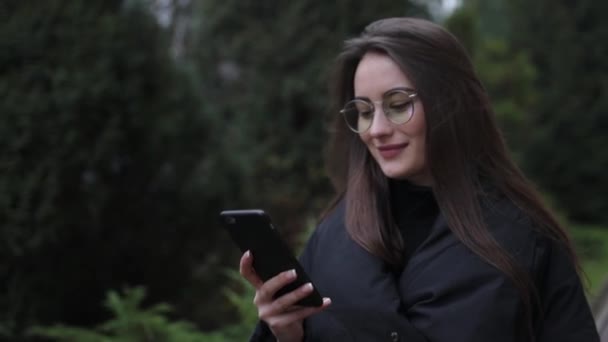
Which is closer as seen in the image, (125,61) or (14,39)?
(14,39)

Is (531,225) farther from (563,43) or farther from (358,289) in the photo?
(563,43)

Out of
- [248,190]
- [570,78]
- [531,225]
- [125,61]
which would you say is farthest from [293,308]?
A: [570,78]

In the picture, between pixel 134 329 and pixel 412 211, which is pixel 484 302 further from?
pixel 134 329

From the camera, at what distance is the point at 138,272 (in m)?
4.96

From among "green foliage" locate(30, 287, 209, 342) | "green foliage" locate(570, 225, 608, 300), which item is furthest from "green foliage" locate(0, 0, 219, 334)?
"green foliage" locate(570, 225, 608, 300)

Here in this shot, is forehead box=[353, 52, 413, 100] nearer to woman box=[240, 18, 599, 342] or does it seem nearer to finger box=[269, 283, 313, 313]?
woman box=[240, 18, 599, 342]

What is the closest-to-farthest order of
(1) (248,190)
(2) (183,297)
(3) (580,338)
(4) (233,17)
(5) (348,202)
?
(3) (580,338) → (5) (348,202) → (2) (183,297) → (1) (248,190) → (4) (233,17)

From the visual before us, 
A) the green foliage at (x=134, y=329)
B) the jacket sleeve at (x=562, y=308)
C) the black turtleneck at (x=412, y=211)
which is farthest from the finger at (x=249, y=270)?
the green foliage at (x=134, y=329)

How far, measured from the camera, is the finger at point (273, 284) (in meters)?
1.86

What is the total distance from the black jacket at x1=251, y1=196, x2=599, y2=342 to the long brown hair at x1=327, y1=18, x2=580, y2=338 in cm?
4

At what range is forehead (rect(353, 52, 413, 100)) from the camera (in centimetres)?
208

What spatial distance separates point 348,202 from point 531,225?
1.79ft

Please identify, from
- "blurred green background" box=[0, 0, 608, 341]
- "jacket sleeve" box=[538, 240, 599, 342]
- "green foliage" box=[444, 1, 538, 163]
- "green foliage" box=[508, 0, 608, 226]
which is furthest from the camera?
"green foliage" box=[508, 0, 608, 226]

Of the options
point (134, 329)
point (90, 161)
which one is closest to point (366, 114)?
point (134, 329)
